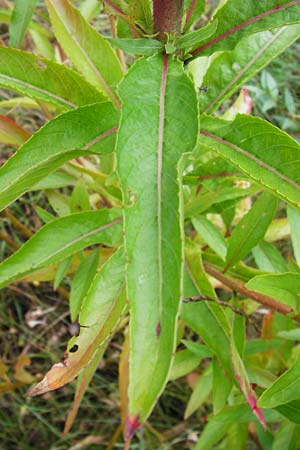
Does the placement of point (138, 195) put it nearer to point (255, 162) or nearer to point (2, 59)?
point (255, 162)

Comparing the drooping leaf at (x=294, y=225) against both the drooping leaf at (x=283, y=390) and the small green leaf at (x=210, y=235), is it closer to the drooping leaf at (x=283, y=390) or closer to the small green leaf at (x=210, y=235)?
the small green leaf at (x=210, y=235)

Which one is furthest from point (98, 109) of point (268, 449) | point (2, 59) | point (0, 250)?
point (0, 250)

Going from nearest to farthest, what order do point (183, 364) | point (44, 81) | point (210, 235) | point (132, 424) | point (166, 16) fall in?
1. point (132, 424)
2. point (166, 16)
3. point (44, 81)
4. point (210, 235)
5. point (183, 364)

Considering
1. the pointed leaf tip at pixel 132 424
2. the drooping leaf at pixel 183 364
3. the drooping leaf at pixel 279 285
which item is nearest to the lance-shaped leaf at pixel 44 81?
the drooping leaf at pixel 279 285

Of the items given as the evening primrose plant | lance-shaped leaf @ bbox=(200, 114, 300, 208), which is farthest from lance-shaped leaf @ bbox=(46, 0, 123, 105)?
lance-shaped leaf @ bbox=(200, 114, 300, 208)

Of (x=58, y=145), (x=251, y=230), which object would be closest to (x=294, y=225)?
(x=251, y=230)

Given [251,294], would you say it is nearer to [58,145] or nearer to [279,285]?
[279,285]

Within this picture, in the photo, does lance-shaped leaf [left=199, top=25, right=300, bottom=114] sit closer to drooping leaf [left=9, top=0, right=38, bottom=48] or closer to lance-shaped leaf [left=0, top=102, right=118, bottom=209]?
lance-shaped leaf [left=0, top=102, right=118, bottom=209]
